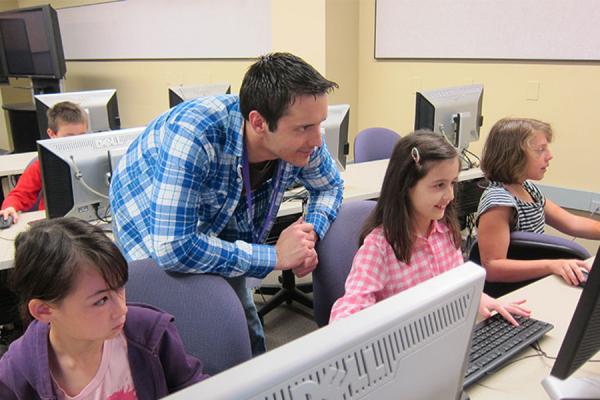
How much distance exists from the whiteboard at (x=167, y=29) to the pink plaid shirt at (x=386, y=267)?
3.28 metres

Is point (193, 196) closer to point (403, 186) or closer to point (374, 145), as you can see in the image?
point (403, 186)

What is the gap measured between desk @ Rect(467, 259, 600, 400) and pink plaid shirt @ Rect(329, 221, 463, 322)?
21 cm

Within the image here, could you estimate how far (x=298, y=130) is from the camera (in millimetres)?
1193

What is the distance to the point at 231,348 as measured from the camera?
1.07m

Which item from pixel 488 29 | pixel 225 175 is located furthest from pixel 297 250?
pixel 488 29

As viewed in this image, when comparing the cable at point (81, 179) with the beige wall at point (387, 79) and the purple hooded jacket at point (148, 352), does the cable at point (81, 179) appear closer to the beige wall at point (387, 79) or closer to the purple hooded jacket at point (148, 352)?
the purple hooded jacket at point (148, 352)

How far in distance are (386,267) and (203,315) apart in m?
0.49

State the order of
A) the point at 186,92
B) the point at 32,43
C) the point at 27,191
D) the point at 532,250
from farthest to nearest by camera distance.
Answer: the point at 32,43, the point at 186,92, the point at 27,191, the point at 532,250

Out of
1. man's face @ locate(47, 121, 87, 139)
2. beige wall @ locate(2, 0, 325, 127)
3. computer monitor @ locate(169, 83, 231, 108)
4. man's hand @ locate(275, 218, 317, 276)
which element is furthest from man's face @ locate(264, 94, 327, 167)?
beige wall @ locate(2, 0, 325, 127)

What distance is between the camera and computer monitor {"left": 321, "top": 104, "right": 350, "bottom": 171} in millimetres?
2392

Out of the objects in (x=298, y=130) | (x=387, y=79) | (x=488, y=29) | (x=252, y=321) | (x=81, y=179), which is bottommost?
(x=252, y=321)

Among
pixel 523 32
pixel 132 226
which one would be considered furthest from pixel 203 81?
pixel 132 226

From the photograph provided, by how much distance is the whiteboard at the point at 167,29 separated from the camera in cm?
441

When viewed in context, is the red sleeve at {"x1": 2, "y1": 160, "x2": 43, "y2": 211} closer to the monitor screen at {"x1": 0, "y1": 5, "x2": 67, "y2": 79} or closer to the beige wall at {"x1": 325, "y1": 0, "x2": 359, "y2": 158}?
the beige wall at {"x1": 325, "y1": 0, "x2": 359, "y2": 158}
